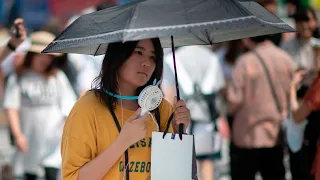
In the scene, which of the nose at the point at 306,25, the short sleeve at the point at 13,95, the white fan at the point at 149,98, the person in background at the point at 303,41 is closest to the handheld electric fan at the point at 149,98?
the white fan at the point at 149,98

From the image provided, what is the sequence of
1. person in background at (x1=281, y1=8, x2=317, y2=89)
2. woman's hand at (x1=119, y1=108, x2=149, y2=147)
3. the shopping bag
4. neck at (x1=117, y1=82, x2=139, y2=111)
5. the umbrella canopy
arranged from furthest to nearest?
1. person in background at (x1=281, y1=8, x2=317, y2=89)
2. neck at (x1=117, y1=82, x2=139, y2=111)
3. the shopping bag
4. woman's hand at (x1=119, y1=108, x2=149, y2=147)
5. the umbrella canopy

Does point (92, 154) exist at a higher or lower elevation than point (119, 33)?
lower

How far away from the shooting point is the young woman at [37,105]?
22.5ft

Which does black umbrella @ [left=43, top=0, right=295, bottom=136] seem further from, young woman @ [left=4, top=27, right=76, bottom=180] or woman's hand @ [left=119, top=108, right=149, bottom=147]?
young woman @ [left=4, top=27, right=76, bottom=180]

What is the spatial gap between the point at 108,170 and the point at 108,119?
231mm

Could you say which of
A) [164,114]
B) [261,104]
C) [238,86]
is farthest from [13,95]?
[164,114]

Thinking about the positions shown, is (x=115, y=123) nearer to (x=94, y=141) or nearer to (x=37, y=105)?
(x=94, y=141)

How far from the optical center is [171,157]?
11.8 ft

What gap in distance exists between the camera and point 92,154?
3.52 m

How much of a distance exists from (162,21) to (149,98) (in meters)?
0.45

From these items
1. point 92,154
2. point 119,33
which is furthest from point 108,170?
point 119,33

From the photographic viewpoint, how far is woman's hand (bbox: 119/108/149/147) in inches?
135

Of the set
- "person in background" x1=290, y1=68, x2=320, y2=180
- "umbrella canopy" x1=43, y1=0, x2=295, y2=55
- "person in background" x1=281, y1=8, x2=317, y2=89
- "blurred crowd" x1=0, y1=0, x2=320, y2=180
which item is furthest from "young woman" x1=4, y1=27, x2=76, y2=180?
"umbrella canopy" x1=43, y1=0, x2=295, y2=55

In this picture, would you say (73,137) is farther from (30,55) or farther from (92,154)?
(30,55)
